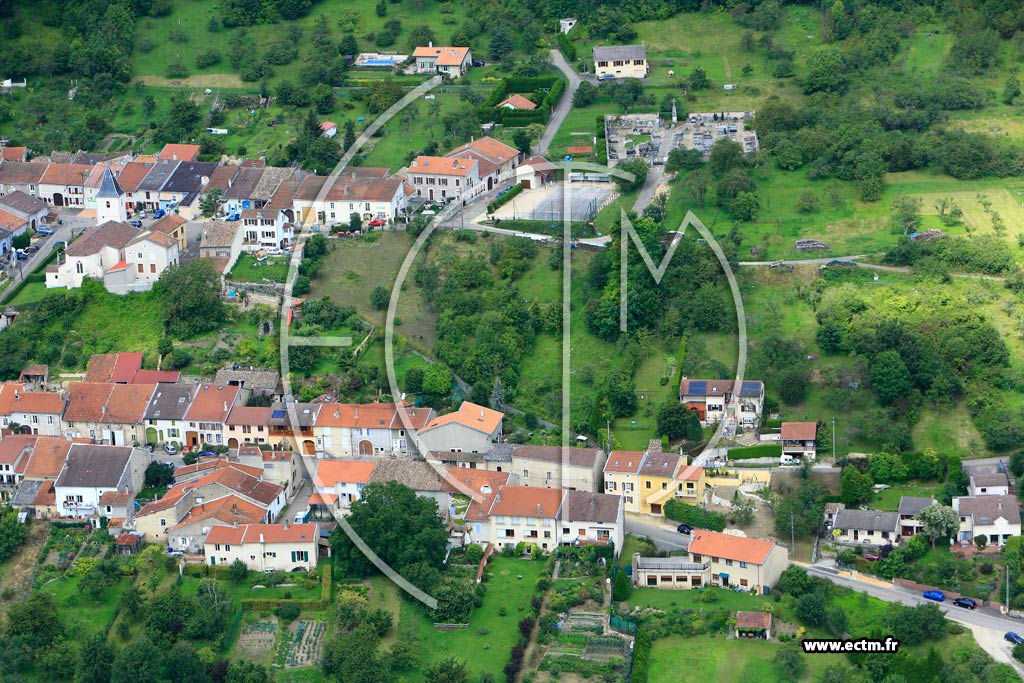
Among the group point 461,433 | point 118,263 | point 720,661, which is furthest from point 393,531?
point 118,263

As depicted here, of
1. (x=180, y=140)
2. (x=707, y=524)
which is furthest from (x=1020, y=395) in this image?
(x=180, y=140)

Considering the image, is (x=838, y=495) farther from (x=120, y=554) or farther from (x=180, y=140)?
(x=180, y=140)

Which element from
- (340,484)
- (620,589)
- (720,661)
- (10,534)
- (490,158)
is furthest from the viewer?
(490,158)

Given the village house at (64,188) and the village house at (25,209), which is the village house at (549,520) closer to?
the village house at (25,209)

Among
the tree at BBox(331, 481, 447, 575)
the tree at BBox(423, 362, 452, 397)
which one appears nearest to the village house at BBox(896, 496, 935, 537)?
the tree at BBox(331, 481, 447, 575)

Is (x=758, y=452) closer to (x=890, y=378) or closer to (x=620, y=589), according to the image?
(x=890, y=378)

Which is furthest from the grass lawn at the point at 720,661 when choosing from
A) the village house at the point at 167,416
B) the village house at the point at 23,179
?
the village house at the point at 23,179
